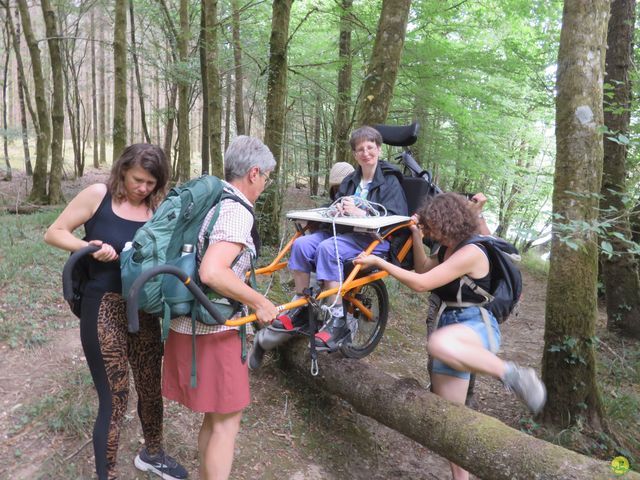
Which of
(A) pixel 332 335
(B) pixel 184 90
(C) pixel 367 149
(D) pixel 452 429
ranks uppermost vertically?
(B) pixel 184 90

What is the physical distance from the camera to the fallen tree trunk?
7.88ft

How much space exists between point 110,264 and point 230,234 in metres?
0.81

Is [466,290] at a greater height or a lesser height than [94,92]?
lesser

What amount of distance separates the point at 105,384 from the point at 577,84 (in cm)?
402

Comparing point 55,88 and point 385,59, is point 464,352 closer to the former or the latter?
point 385,59

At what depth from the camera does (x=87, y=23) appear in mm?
18906

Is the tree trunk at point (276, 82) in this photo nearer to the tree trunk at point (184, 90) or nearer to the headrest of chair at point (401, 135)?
the headrest of chair at point (401, 135)

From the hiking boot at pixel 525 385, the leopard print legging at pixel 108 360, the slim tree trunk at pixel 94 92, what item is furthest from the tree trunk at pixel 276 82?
the slim tree trunk at pixel 94 92

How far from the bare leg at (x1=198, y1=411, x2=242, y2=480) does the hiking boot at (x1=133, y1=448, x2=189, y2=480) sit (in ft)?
1.96

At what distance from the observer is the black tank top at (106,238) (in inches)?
91.7

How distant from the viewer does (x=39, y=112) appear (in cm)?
1006

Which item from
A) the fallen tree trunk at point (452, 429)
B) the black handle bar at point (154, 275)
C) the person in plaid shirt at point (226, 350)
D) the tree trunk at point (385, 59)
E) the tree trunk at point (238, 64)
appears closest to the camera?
the black handle bar at point (154, 275)

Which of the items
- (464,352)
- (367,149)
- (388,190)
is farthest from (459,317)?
(367,149)

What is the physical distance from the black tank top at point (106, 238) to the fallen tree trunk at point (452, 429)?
1988mm
